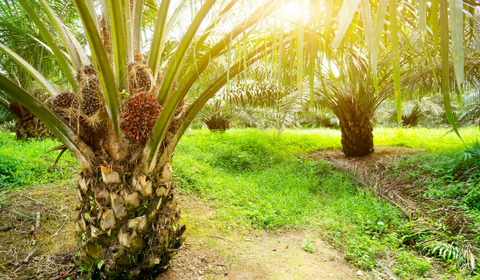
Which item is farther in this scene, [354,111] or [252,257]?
[354,111]

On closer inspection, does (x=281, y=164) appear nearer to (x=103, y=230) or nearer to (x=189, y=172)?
(x=189, y=172)

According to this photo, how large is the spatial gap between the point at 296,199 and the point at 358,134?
3.04 metres

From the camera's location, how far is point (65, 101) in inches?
76.5

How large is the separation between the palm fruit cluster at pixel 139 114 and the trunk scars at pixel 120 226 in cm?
33

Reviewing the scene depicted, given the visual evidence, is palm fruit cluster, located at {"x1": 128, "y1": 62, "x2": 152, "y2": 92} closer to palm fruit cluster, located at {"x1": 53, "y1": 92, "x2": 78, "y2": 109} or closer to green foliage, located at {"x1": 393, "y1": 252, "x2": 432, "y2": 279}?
palm fruit cluster, located at {"x1": 53, "y1": 92, "x2": 78, "y2": 109}

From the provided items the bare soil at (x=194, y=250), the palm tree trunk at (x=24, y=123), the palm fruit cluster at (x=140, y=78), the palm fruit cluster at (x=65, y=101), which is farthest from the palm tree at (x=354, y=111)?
the palm tree trunk at (x=24, y=123)

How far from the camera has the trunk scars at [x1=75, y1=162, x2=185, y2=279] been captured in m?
1.86

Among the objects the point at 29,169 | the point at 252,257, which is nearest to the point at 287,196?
the point at 252,257

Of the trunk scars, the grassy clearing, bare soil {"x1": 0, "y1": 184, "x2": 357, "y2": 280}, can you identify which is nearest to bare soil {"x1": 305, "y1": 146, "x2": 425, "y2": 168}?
the grassy clearing

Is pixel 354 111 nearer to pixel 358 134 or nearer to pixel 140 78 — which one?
pixel 358 134

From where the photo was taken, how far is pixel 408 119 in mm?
15562

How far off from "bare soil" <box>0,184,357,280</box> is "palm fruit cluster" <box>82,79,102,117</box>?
133cm

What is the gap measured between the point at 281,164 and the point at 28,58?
17.0 feet

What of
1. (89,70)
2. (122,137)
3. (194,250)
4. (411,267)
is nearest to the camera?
(122,137)
